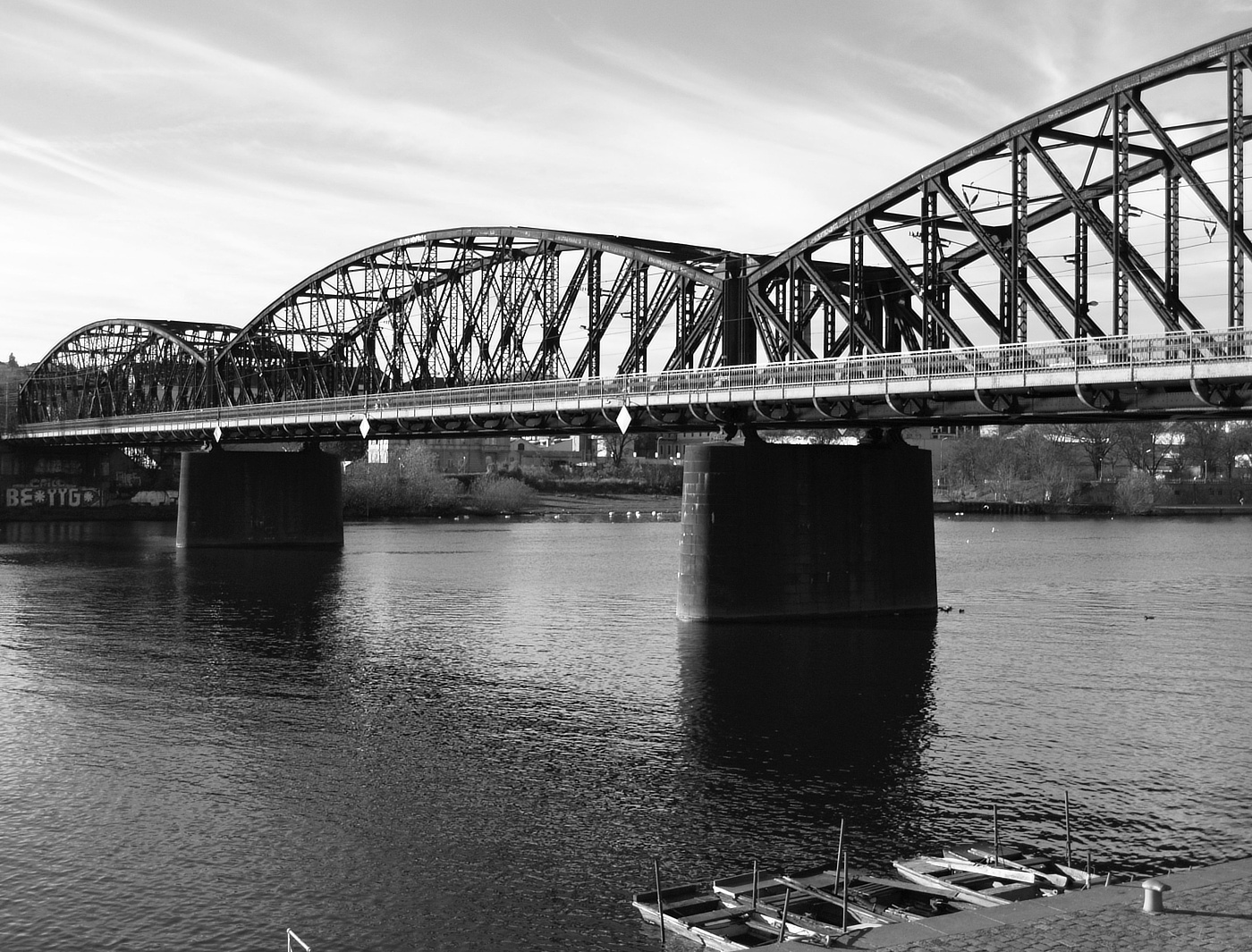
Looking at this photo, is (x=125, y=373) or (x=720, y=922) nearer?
(x=720, y=922)

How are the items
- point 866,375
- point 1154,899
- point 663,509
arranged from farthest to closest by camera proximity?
point 663,509, point 866,375, point 1154,899

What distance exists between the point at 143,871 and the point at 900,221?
38.0 meters

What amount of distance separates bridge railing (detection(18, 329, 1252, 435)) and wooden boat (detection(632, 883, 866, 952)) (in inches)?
931

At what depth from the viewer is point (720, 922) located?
18984 mm

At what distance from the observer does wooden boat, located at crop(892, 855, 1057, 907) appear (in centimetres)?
1884

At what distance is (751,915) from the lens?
19.0 m

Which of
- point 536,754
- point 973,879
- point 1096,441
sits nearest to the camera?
point 973,879

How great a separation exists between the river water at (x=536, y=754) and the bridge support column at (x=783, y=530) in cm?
180

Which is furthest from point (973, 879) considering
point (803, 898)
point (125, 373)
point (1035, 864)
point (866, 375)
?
point (125, 373)

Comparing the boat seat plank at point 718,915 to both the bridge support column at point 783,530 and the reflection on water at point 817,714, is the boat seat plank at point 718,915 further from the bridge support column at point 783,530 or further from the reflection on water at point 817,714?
the bridge support column at point 783,530

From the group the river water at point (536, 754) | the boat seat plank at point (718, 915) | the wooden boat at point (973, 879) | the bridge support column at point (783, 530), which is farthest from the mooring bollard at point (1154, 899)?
the bridge support column at point (783, 530)

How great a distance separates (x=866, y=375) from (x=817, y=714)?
51.7ft

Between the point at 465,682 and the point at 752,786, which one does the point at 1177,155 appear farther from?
the point at 465,682

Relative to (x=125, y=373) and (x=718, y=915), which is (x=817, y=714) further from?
(x=125, y=373)
